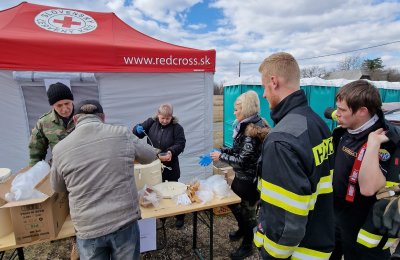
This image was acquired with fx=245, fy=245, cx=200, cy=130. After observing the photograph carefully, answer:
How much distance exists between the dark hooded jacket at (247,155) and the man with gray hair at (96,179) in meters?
1.06

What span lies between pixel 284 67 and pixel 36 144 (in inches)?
95.6

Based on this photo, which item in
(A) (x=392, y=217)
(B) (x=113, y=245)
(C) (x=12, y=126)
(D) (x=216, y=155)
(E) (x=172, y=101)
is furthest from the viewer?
(E) (x=172, y=101)

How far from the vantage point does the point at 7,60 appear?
115 inches

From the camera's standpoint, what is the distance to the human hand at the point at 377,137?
4.51 feet

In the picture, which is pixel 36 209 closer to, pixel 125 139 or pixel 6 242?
pixel 6 242

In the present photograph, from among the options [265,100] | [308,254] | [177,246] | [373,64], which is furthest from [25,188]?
[373,64]

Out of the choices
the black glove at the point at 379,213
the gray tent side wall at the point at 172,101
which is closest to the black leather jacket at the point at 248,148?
the black glove at the point at 379,213

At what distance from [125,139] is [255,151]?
122cm

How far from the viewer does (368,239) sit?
4.72 feet

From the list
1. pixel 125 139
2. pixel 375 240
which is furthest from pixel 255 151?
pixel 125 139

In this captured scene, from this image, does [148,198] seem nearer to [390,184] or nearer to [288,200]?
[288,200]

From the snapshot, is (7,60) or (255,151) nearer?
(255,151)

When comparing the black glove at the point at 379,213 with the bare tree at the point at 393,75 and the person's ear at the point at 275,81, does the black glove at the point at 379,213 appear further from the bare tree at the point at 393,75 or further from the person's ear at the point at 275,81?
the bare tree at the point at 393,75

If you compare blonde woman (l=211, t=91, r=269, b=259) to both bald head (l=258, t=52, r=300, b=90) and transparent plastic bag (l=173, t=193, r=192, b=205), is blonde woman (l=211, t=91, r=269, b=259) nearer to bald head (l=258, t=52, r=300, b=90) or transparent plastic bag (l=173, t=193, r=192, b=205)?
transparent plastic bag (l=173, t=193, r=192, b=205)
